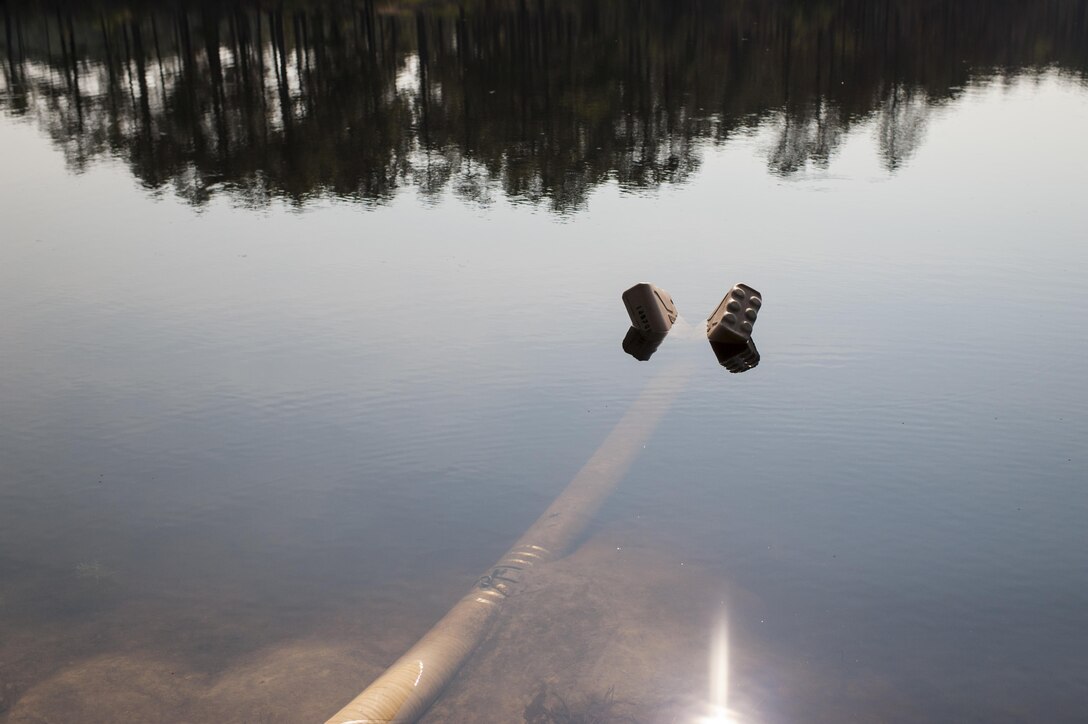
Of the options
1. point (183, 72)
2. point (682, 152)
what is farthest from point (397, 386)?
point (183, 72)

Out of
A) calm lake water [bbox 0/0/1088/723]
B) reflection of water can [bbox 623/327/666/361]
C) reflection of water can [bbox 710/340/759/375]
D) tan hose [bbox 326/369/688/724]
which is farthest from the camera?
reflection of water can [bbox 623/327/666/361]

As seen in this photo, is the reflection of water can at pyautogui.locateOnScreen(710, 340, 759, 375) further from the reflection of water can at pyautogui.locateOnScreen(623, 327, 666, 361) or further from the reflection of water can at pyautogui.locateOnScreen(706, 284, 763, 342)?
the reflection of water can at pyautogui.locateOnScreen(623, 327, 666, 361)

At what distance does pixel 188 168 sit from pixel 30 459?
1537 centimetres

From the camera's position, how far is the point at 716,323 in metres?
13.3

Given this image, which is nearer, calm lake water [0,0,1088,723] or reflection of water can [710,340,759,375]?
calm lake water [0,0,1088,723]

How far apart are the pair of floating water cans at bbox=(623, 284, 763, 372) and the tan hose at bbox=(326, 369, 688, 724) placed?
1.63 m

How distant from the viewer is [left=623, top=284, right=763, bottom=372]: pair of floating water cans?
1300 cm

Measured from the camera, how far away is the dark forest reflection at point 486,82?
24.3 metres

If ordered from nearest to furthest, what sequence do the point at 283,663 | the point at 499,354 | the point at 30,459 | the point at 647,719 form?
1. the point at 647,719
2. the point at 283,663
3. the point at 30,459
4. the point at 499,354

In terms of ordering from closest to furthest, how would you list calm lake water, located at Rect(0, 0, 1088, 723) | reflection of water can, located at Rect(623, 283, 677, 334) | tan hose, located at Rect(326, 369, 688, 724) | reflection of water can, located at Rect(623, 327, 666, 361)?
tan hose, located at Rect(326, 369, 688, 724), calm lake water, located at Rect(0, 0, 1088, 723), reflection of water can, located at Rect(623, 327, 666, 361), reflection of water can, located at Rect(623, 283, 677, 334)

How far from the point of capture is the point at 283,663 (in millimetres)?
7660

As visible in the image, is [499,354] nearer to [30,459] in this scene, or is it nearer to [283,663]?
[30,459]

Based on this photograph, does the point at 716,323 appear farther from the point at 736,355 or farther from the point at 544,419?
the point at 544,419

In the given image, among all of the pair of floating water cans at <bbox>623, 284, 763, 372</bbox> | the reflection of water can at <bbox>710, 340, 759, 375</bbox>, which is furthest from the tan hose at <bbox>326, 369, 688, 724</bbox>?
the pair of floating water cans at <bbox>623, 284, 763, 372</bbox>
